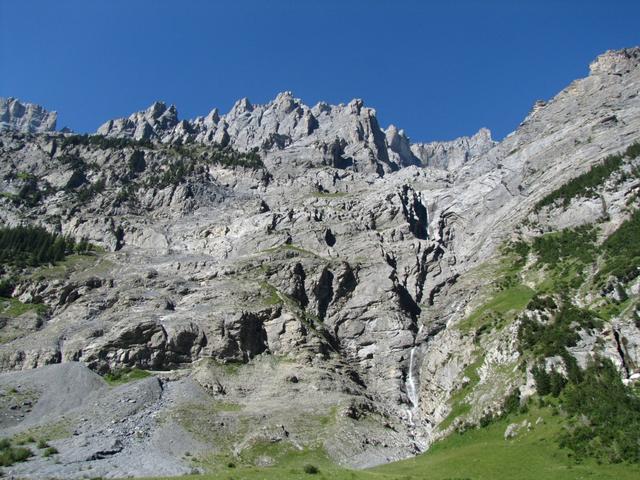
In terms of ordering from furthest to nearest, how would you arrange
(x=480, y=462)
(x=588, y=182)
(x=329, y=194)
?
1. (x=329, y=194)
2. (x=588, y=182)
3. (x=480, y=462)

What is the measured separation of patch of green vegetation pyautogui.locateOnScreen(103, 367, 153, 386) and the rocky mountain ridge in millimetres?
1533

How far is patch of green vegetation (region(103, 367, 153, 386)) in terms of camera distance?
95.9 m

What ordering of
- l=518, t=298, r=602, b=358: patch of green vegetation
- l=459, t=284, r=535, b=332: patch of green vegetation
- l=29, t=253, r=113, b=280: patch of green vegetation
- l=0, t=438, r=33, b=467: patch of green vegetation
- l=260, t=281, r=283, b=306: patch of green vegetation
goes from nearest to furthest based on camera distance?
l=0, t=438, r=33, b=467: patch of green vegetation < l=518, t=298, r=602, b=358: patch of green vegetation < l=459, t=284, r=535, b=332: patch of green vegetation < l=260, t=281, r=283, b=306: patch of green vegetation < l=29, t=253, r=113, b=280: patch of green vegetation

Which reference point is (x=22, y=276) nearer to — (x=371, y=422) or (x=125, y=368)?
(x=125, y=368)

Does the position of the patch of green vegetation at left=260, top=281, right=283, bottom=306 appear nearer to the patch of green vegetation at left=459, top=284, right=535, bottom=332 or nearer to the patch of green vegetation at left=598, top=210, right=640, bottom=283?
the patch of green vegetation at left=459, top=284, right=535, bottom=332

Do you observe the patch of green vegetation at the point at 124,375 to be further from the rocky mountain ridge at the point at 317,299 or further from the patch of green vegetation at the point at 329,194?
the patch of green vegetation at the point at 329,194

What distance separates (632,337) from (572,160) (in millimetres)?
95227

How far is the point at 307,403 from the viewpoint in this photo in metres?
90.1

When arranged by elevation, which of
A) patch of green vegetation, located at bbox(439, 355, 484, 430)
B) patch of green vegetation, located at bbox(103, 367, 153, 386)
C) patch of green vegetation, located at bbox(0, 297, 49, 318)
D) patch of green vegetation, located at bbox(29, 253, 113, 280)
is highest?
patch of green vegetation, located at bbox(29, 253, 113, 280)

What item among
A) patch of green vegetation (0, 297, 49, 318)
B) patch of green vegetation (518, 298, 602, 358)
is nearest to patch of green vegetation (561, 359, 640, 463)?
patch of green vegetation (518, 298, 602, 358)

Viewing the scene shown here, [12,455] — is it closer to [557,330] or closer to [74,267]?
[557,330]

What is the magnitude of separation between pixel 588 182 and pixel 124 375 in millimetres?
109508

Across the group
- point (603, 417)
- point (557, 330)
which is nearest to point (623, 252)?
point (557, 330)

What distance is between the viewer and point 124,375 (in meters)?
98.0
